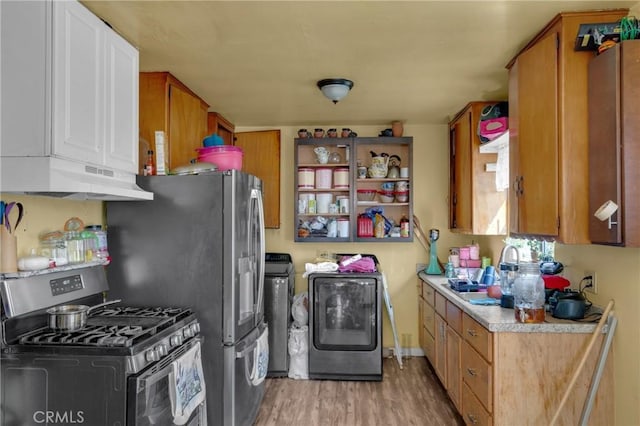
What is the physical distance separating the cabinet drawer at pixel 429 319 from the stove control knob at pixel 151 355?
2459 millimetres

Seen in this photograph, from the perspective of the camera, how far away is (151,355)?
70.2 inches

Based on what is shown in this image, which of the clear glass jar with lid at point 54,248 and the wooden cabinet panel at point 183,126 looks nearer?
the clear glass jar with lid at point 54,248

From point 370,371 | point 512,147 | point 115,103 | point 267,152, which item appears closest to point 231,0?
point 115,103

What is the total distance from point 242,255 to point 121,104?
1.03 m

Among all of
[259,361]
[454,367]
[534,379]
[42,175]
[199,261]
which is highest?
[42,175]

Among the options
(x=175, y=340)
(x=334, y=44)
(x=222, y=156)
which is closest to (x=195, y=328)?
(x=175, y=340)

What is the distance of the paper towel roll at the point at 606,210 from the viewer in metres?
1.77

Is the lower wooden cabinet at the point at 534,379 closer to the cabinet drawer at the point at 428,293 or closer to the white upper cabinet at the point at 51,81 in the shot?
the cabinet drawer at the point at 428,293

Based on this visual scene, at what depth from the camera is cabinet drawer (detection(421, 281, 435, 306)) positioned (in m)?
3.75

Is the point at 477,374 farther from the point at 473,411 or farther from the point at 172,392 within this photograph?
the point at 172,392

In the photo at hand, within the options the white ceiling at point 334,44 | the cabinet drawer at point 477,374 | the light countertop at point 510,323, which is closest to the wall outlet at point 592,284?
the light countertop at point 510,323

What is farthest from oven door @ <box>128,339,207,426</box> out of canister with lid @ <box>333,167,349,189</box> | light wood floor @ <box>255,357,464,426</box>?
canister with lid @ <box>333,167,349,189</box>

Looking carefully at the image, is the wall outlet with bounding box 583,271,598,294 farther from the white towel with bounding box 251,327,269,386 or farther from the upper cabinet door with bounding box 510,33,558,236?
the white towel with bounding box 251,327,269,386

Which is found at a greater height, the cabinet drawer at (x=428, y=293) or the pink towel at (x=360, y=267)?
the pink towel at (x=360, y=267)
